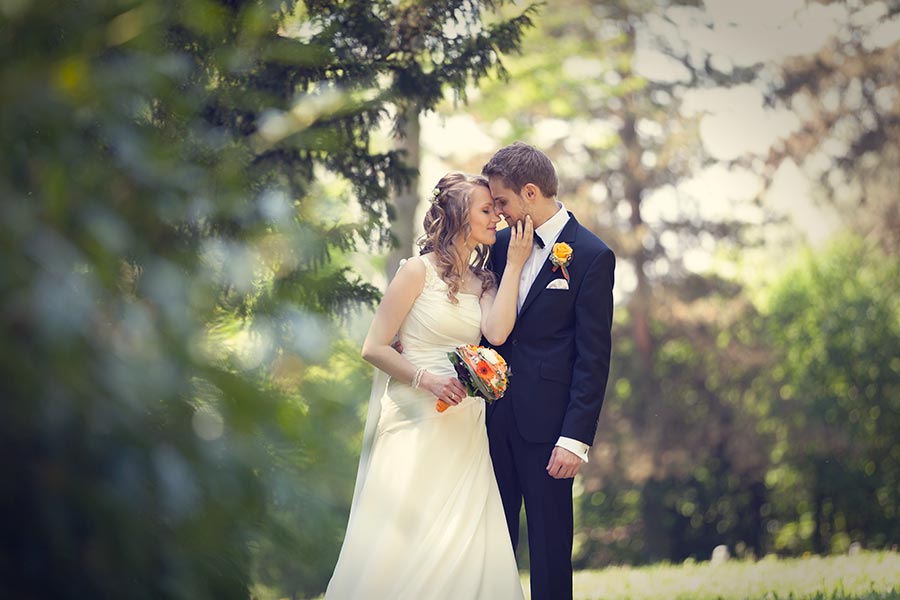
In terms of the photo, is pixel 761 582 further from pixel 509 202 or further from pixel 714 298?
pixel 714 298

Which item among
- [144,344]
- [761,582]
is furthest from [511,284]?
[761,582]

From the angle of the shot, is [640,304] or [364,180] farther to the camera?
[640,304]

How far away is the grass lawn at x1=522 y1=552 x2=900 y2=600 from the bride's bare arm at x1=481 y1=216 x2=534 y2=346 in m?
2.85

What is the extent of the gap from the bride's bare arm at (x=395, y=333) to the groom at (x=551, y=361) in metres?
0.25

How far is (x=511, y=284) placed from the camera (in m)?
3.38

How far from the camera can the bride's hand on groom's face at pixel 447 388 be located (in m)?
3.30

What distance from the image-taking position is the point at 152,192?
0.76m

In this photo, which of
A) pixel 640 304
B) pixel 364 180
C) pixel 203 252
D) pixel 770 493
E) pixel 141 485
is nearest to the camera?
pixel 141 485

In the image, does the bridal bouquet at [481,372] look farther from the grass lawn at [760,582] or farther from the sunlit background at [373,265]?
the grass lawn at [760,582]

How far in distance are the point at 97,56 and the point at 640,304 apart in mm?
12985

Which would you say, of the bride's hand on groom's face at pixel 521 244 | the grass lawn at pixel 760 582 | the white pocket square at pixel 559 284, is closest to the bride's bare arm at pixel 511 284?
the bride's hand on groom's face at pixel 521 244

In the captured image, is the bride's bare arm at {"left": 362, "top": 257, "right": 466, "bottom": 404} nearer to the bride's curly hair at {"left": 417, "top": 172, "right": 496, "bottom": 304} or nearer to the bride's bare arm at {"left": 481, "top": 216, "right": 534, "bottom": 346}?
the bride's curly hair at {"left": 417, "top": 172, "right": 496, "bottom": 304}

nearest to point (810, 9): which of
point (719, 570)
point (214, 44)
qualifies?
point (719, 570)

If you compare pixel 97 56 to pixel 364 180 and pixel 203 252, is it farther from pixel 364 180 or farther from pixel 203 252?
pixel 364 180
